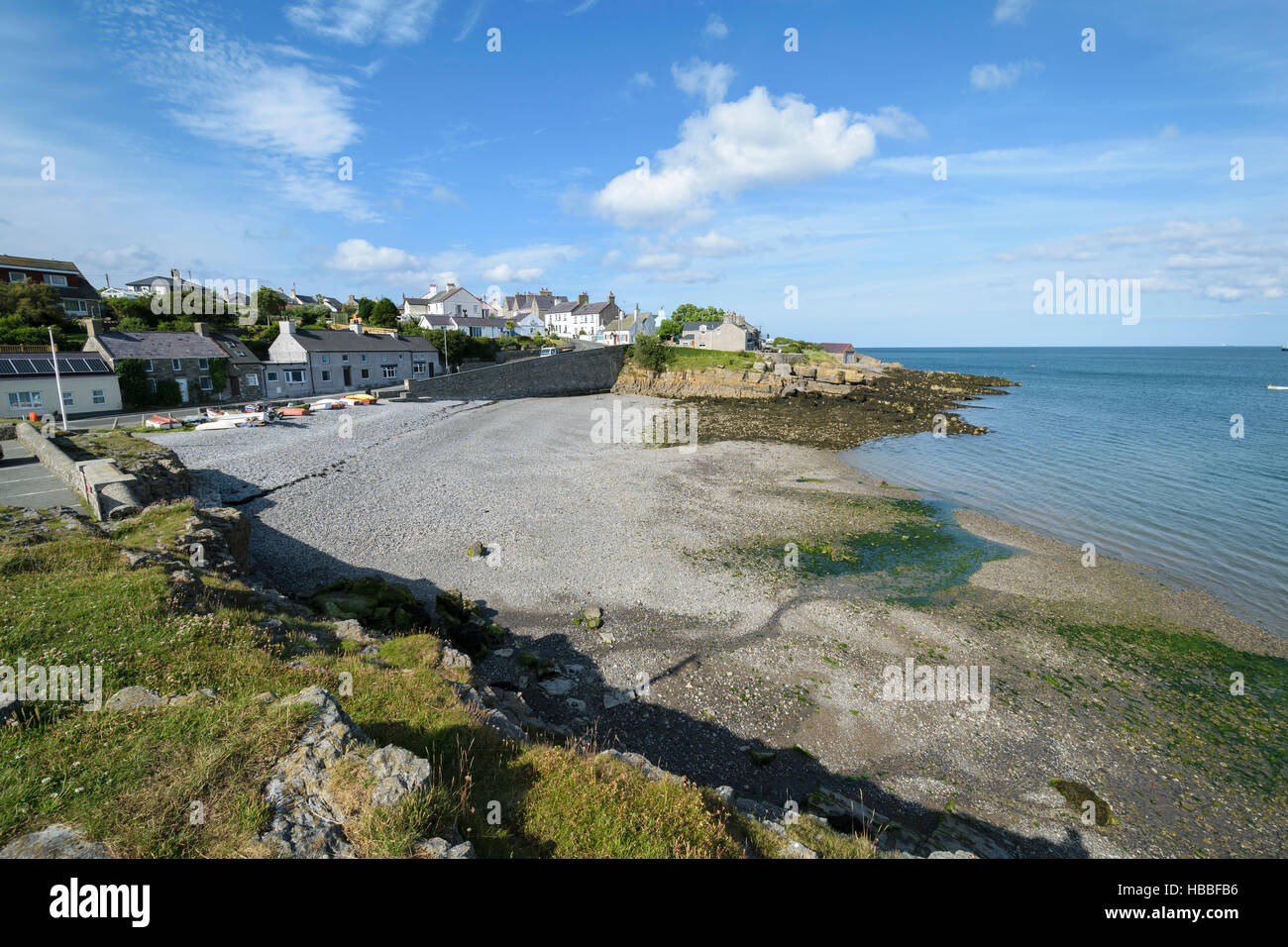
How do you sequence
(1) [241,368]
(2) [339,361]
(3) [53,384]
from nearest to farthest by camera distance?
(3) [53,384], (1) [241,368], (2) [339,361]

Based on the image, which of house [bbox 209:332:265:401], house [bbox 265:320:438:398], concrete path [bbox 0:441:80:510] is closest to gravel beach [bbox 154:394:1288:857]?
concrete path [bbox 0:441:80:510]

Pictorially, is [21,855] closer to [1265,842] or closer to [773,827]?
[773,827]

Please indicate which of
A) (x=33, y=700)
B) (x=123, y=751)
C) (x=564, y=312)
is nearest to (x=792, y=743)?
(x=123, y=751)

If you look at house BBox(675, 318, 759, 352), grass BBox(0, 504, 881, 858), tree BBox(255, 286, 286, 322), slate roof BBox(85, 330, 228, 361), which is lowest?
grass BBox(0, 504, 881, 858)

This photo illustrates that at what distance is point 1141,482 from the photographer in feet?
109

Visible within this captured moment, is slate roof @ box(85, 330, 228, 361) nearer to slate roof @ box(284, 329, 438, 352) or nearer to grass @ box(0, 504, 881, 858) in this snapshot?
slate roof @ box(284, 329, 438, 352)

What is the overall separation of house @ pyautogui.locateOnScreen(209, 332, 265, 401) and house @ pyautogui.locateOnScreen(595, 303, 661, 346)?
5699cm

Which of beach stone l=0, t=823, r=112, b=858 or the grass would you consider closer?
beach stone l=0, t=823, r=112, b=858

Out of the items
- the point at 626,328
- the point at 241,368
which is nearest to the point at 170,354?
the point at 241,368

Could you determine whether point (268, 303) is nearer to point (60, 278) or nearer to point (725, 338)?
point (60, 278)

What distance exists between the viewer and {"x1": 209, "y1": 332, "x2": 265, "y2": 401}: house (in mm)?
48219

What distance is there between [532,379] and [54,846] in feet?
217

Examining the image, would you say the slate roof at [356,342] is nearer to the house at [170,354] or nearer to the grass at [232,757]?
the house at [170,354]

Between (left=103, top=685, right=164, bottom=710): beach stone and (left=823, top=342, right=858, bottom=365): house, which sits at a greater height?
(left=823, top=342, right=858, bottom=365): house
